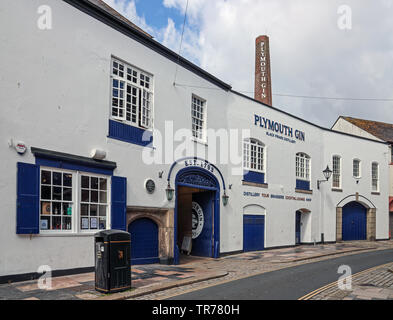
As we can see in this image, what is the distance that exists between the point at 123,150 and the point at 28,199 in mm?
3545

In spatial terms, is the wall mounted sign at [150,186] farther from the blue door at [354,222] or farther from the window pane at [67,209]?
the blue door at [354,222]

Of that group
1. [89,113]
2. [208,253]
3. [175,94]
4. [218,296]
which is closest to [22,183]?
[89,113]

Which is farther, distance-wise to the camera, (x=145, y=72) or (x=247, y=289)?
(x=145, y=72)

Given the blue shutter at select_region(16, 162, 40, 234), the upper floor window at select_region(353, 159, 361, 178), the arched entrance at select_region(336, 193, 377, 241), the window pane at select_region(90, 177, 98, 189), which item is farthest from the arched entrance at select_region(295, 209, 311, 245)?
the blue shutter at select_region(16, 162, 40, 234)

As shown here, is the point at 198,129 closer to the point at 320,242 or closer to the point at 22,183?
the point at 22,183

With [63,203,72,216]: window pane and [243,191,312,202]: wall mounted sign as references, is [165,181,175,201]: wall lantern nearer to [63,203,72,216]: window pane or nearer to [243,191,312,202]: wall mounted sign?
[63,203,72,216]: window pane

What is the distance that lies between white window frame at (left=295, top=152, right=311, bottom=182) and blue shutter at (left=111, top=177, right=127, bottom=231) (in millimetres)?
12821

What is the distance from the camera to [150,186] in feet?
43.7

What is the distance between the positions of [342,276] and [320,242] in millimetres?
12741

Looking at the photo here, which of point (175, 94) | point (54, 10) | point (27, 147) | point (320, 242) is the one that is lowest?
point (320, 242)

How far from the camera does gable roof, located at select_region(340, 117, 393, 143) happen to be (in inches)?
1219

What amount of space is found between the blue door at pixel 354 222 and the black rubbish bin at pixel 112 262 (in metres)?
20.5

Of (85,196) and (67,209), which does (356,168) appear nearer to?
(85,196)

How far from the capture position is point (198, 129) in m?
16.1
